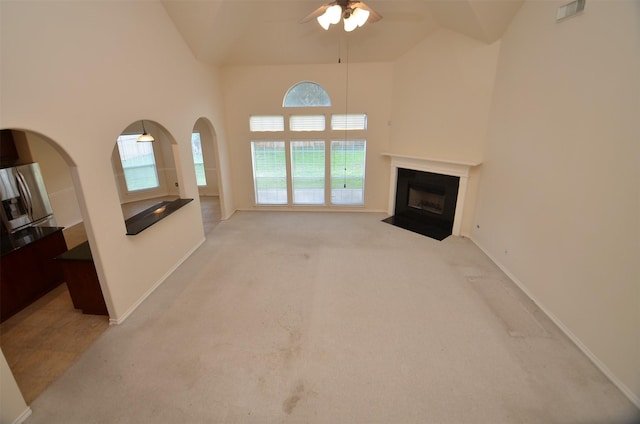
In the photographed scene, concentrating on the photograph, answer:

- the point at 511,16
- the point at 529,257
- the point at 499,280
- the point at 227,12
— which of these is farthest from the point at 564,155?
the point at 227,12

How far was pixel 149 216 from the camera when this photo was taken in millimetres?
4199

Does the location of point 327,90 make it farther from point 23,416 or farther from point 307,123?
point 23,416

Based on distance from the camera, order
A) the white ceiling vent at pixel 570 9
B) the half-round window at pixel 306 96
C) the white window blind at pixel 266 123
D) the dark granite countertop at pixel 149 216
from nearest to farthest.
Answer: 1. the white ceiling vent at pixel 570 9
2. the dark granite countertop at pixel 149 216
3. the half-round window at pixel 306 96
4. the white window blind at pixel 266 123

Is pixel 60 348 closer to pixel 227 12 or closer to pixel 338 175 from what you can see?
pixel 227 12

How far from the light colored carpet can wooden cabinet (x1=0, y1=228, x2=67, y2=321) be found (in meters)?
1.37

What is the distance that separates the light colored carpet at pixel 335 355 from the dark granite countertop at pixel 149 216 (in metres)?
0.94

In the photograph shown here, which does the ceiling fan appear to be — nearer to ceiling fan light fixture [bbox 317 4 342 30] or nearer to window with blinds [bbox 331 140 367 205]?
ceiling fan light fixture [bbox 317 4 342 30]

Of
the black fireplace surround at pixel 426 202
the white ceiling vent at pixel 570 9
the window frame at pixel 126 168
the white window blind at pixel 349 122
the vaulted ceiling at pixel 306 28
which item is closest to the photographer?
the white ceiling vent at pixel 570 9

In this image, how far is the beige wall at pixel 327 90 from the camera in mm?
6234

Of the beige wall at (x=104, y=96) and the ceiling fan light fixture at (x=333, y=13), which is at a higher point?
the ceiling fan light fixture at (x=333, y=13)

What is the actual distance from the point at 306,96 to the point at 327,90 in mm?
492

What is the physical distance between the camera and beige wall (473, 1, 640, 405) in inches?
99.7

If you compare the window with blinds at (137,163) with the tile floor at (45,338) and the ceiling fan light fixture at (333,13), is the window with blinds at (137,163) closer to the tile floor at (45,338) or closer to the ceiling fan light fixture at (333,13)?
the tile floor at (45,338)

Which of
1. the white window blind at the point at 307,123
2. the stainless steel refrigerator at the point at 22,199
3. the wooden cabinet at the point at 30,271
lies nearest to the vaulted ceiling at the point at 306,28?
the white window blind at the point at 307,123
